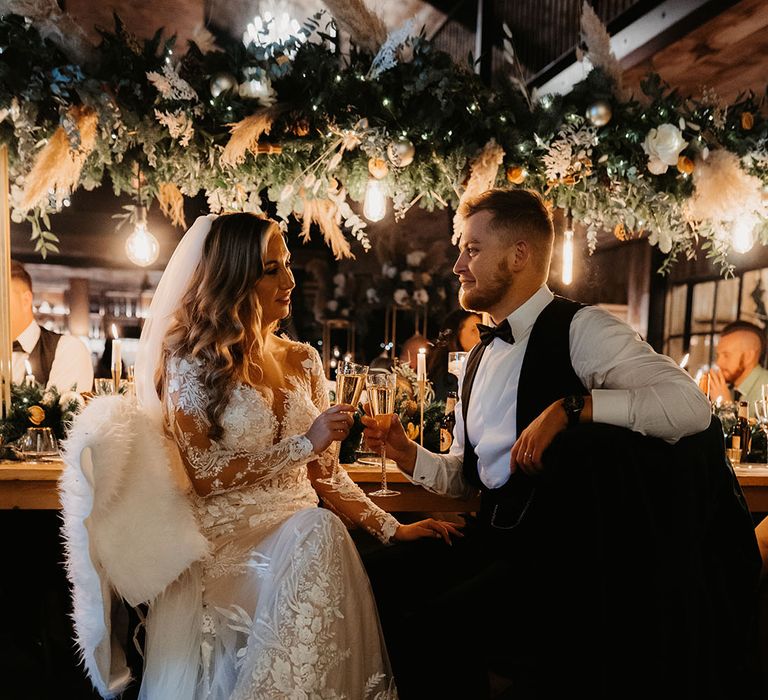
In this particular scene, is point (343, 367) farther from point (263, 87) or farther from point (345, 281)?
point (345, 281)

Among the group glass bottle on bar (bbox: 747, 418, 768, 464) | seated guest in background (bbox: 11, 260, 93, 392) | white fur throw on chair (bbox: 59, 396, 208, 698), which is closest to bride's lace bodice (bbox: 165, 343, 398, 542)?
white fur throw on chair (bbox: 59, 396, 208, 698)

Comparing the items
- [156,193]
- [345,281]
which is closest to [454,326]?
[345,281]

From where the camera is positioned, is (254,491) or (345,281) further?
(345,281)

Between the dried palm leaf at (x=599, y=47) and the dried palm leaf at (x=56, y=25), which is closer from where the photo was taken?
the dried palm leaf at (x=56, y=25)

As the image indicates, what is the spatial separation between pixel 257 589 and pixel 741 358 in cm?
506

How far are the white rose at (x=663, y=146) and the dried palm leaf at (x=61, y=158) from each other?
2.20m

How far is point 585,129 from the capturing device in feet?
8.93

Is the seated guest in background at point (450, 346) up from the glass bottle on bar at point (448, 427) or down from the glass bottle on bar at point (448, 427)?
up

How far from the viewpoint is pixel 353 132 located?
8.45ft

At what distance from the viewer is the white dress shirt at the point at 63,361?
423cm

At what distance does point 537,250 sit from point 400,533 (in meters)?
1.04

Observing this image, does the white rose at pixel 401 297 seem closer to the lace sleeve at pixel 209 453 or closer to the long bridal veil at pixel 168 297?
the long bridal veil at pixel 168 297

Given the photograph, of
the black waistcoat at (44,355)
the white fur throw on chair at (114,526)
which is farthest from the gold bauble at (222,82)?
the black waistcoat at (44,355)

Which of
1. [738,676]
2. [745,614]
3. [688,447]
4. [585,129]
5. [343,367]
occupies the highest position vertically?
[585,129]
